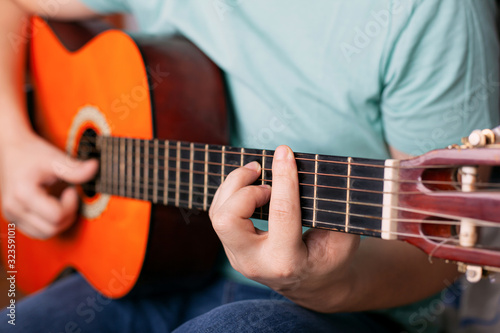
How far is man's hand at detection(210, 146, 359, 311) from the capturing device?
0.54 metres

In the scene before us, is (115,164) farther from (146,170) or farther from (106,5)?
(106,5)

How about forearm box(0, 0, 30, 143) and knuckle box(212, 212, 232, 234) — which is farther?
forearm box(0, 0, 30, 143)

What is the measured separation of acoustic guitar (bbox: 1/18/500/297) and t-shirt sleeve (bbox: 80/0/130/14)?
63mm

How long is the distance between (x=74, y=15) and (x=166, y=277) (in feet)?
2.22

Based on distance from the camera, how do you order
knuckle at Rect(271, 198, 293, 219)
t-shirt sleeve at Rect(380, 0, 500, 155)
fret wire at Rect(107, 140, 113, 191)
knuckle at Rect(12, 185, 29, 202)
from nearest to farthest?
knuckle at Rect(271, 198, 293, 219) → t-shirt sleeve at Rect(380, 0, 500, 155) → fret wire at Rect(107, 140, 113, 191) → knuckle at Rect(12, 185, 29, 202)

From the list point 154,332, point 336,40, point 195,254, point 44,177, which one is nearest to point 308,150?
point 336,40

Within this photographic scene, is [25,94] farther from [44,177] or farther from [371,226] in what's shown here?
[371,226]

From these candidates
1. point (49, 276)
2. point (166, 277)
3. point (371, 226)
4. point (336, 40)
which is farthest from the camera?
point (49, 276)

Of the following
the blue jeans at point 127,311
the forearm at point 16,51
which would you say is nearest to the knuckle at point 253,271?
the blue jeans at point 127,311

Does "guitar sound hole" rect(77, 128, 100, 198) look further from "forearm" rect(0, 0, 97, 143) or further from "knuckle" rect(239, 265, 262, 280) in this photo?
"knuckle" rect(239, 265, 262, 280)

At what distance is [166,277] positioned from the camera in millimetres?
858

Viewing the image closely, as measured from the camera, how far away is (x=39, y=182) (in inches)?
39.4

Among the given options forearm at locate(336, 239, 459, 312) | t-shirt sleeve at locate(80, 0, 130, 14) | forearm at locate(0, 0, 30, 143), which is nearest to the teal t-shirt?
forearm at locate(336, 239, 459, 312)

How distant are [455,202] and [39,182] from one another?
891 millimetres
